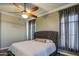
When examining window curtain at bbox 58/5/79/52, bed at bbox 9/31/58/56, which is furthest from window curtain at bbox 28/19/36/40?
window curtain at bbox 58/5/79/52

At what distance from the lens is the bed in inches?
48.9

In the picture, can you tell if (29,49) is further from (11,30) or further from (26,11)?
(26,11)

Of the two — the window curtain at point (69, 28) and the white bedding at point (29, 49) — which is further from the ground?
the window curtain at point (69, 28)

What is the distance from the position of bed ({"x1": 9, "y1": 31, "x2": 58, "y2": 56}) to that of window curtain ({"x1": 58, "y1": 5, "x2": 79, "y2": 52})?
0.60 feet

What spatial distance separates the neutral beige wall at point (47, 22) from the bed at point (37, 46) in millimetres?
87

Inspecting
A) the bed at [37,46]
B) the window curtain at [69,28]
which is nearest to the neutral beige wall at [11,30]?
the bed at [37,46]

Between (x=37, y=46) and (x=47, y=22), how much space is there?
578mm

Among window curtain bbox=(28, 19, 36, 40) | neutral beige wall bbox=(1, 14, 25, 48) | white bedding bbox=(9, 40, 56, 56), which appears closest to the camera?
white bedding bbox=(9, 40, 56, 56)

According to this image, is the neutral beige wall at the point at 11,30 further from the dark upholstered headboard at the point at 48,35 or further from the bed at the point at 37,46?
the dark upholstered headboard at the point at 48,35

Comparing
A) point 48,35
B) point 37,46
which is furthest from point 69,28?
point 37,46

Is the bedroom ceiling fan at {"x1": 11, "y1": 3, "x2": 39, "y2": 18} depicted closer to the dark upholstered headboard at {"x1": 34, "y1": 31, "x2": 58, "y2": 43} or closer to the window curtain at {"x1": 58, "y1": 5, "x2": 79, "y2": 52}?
the dark upholstered headboard at {"x1": 34, "y1": 31, "x2": 58, "y2": 43}

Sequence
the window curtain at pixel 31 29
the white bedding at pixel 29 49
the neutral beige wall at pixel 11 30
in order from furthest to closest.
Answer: the window curtain at pixel 31 29, the neutral beige wall at pixel 11 30, the white bedding at pixel 29 49

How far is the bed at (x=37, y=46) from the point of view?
48.9 inches

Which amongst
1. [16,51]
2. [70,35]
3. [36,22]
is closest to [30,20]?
[36,22]
